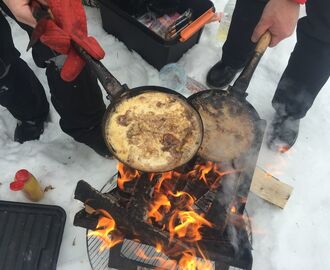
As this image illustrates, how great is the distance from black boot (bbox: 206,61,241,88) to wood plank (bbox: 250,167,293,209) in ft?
2.66

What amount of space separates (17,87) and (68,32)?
85 cm

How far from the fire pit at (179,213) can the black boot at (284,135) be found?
0.88 m

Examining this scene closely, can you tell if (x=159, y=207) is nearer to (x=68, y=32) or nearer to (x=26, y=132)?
(x=68, y=32)

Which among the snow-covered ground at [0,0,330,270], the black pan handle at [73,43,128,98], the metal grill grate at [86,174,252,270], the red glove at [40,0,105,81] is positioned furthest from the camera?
the snow-covered ground at [0,0,330,270]

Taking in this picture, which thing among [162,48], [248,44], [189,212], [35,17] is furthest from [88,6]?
[189,212]

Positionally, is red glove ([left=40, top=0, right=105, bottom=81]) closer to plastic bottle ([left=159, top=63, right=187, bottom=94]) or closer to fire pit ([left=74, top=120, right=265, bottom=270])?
fire pit ([left=74, top=120, right=265, bottom=270])

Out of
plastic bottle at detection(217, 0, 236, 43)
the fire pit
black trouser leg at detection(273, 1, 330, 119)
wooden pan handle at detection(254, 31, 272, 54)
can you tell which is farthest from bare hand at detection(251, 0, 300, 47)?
plastic bottle at detection(217, 0, 236, 43)

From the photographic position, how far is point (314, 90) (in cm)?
224

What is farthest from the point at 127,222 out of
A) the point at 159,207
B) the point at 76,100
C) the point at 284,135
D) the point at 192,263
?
the point at 284,135

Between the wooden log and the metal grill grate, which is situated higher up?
the wooden log

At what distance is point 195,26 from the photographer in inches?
100

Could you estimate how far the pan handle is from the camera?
1.60 meters

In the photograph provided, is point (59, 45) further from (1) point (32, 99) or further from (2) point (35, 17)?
(1) point (32, 99)

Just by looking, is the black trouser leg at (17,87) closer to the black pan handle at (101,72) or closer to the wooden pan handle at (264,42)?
the black pan handle at (101,72)
